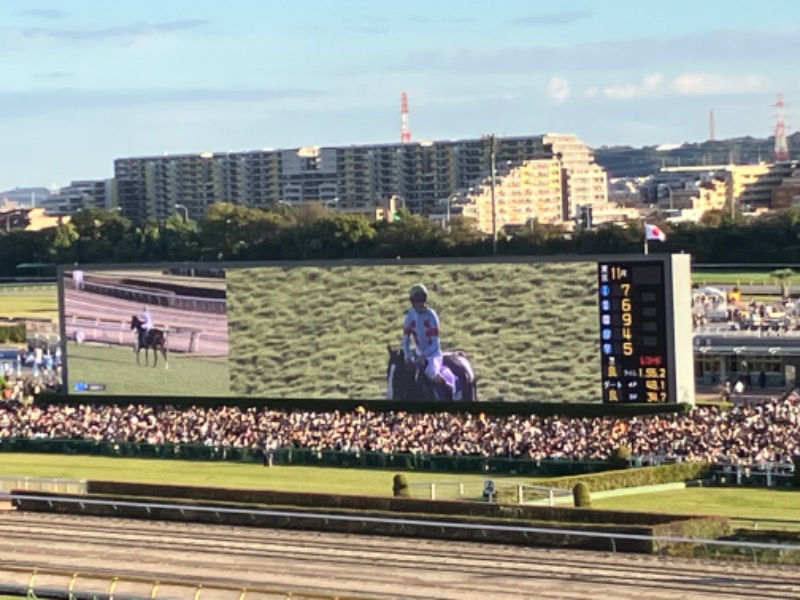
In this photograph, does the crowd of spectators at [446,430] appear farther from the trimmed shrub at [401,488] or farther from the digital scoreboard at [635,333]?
the trimmed shrub at [401,488]

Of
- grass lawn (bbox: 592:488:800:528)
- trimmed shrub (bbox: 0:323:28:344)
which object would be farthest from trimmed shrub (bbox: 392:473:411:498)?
trimmed shrub (bbox: 0:323:28:344)

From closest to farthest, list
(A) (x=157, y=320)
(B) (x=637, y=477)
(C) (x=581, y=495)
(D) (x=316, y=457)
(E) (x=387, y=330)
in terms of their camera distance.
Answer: (C) (x=581, y=495) → (B) (x=637, y=477) → (D) (x=316, y=457) → (E) (x=387, y=330) → (A) (x=157, y=320)

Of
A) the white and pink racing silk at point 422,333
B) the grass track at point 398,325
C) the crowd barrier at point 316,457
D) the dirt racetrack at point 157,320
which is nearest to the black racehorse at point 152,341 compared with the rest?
the dirt racetrack at point 157,320

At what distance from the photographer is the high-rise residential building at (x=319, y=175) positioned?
173 meters

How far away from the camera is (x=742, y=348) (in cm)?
4906

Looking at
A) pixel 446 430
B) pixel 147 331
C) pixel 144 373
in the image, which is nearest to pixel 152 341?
pixel 147 331

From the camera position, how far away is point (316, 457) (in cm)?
3750

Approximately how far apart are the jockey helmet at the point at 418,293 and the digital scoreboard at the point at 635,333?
4.20 m

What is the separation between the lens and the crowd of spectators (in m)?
33.4

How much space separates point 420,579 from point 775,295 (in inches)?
2041

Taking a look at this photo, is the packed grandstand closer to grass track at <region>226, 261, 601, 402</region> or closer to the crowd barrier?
the crowd barrier

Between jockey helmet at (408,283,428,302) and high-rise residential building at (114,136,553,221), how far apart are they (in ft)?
398

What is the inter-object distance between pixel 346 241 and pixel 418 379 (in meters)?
41.7

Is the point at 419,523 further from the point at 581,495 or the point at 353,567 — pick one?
the point at 581,495
